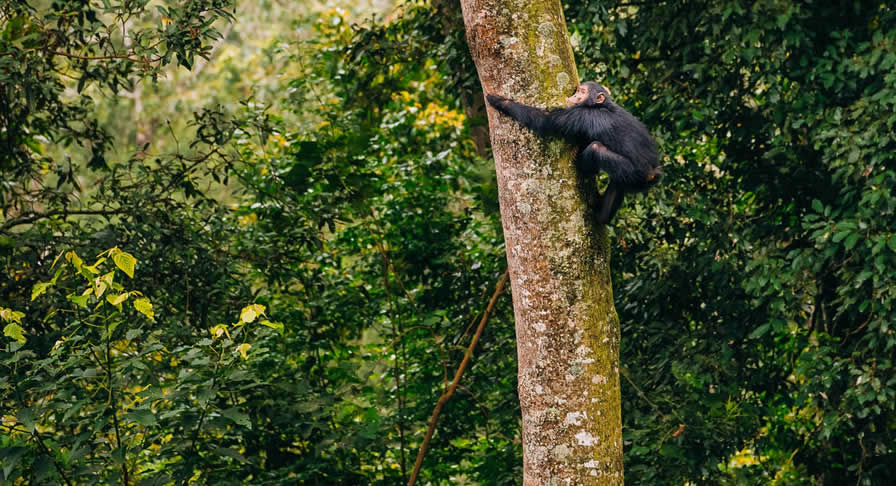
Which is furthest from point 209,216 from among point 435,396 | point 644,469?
point 644,469

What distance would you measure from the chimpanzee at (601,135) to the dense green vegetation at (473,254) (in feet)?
4.92

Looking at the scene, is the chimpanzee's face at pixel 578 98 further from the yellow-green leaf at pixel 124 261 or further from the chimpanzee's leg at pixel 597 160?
the yellow-green leaf at pixel 124 261

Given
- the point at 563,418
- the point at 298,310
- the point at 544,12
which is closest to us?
the point at 563,418

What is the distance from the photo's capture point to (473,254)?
5660mm

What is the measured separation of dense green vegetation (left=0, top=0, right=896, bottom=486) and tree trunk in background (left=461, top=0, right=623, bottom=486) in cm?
190

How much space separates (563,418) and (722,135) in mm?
3527

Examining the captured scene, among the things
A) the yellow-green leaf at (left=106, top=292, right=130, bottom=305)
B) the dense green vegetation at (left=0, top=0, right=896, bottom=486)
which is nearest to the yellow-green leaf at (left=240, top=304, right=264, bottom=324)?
the yellow-green leaf at (left=106, top=292, right=130, bottom=305)

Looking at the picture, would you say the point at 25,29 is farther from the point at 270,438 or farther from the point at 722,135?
the point at 722,135

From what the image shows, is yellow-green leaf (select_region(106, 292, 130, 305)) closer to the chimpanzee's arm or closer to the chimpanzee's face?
the chimpanzee's arm

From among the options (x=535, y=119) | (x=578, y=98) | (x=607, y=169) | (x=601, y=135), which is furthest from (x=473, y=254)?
(x=535, y=119)

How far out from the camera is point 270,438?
532 centimetres

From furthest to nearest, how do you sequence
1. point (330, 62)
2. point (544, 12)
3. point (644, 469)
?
point (330, 62) → point (644, 469) → point (544, 12)

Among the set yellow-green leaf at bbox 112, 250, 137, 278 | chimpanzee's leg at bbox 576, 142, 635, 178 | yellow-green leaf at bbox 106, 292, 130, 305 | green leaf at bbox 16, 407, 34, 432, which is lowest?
green leaf at bbox 16, 407, 34, 432

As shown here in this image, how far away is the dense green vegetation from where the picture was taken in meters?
4.64
